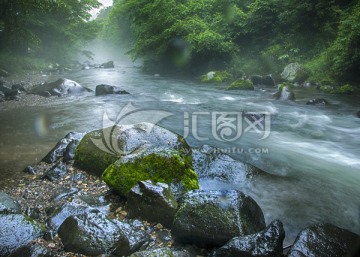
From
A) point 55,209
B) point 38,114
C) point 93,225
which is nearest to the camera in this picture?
point 93,225

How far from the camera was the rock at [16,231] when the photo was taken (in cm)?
341

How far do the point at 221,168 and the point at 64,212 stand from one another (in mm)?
3050

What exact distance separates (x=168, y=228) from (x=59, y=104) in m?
10.5

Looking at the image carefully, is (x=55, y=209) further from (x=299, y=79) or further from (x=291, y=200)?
(x=299, y=79)

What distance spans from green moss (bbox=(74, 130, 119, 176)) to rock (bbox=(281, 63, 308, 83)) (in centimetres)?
1431

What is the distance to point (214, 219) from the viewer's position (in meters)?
3.79

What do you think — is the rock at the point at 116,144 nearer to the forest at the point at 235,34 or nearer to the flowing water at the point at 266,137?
the flowing water at the point at 266,137

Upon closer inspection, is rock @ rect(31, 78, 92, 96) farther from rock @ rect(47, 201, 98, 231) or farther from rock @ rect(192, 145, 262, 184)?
rock @ rect(47, 201, 98, 231)

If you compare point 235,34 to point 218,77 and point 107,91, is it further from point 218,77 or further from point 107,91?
point 107,91

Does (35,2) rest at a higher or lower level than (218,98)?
higher

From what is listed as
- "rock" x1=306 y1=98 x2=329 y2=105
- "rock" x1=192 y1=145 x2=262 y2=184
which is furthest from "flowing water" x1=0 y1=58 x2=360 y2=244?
"rock" x1=306 y1=98 x2=329 y2=105

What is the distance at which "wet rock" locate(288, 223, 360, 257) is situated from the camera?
335 centimetres

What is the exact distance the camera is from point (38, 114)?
11.1 m

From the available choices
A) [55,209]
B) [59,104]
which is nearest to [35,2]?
[59,104]
